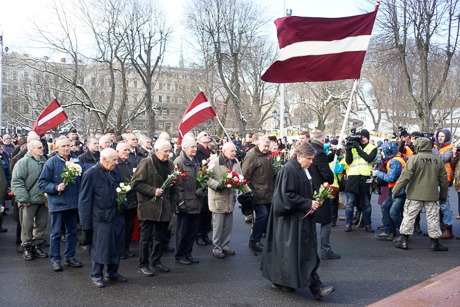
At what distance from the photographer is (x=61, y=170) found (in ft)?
20.6

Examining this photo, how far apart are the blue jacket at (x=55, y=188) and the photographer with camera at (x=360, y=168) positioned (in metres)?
5.36

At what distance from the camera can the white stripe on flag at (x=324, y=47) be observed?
7.07 m

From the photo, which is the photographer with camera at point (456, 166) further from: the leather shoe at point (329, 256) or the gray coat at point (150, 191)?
the gray coat at point (150, 191)

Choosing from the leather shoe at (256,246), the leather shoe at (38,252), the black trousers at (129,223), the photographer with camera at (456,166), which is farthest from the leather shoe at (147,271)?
the photographer with camera at (456,166)

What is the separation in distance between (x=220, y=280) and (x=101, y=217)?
6.10 ft

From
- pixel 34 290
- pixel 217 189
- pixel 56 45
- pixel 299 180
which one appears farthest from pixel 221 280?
pixel 56 45

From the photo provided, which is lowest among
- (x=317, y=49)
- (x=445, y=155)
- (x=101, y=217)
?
(x=101, y=217)

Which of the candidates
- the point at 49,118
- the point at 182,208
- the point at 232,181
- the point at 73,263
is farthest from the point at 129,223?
the point at 49,118

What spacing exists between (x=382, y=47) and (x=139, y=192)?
840 inches

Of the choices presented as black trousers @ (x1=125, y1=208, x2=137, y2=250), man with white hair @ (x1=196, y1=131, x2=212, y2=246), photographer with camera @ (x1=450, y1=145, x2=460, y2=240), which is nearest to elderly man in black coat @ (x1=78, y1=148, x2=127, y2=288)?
black trousers @ (x1=125, y1=208, x2=137, y2=250)

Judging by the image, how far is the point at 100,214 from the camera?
17.8ft

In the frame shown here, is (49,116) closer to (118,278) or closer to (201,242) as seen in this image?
(201,242)

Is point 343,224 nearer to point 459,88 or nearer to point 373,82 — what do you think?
point 459,88

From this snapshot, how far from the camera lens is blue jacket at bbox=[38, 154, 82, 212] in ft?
19.9
